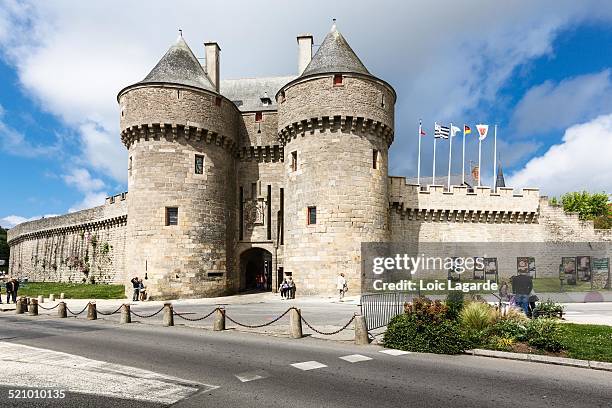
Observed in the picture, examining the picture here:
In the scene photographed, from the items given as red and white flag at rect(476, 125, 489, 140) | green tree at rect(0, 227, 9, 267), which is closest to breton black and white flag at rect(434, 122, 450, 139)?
red and white flag at rect(476, 125, 489, 140)

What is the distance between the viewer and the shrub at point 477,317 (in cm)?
1108

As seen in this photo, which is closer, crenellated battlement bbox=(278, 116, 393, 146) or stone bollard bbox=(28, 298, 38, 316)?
stone bollard bbox=(28, 298, 38, 316)

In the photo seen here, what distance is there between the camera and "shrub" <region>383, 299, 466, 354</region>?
9.80 metres

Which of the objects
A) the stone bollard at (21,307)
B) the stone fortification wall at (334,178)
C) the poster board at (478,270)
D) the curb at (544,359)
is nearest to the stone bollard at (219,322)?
the curb at (544,359)

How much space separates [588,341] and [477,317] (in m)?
2.48

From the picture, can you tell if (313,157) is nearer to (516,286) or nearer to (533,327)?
(516,286)

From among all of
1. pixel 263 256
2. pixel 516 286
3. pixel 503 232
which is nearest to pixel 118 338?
pixel 516 286

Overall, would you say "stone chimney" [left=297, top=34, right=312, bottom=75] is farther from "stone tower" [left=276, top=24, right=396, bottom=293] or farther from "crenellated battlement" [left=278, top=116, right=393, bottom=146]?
"crenellated battlement" [left=278, top=116, right=393, bottom=146]

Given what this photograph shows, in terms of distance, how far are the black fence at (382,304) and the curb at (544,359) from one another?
4.12 meters

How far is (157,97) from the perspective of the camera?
24219 mm

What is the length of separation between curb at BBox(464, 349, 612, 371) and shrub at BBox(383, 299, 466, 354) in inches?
17.8

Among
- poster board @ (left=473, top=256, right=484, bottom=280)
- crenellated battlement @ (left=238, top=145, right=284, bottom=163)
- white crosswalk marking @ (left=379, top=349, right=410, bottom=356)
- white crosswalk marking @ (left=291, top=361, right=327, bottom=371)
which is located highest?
crenellated battlement @ (left=238, top=145, right=284, bottom=163)

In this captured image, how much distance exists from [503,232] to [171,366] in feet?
90.0

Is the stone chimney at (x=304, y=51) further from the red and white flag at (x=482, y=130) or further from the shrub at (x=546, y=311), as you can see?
the shrub at (x=546, y=311)
